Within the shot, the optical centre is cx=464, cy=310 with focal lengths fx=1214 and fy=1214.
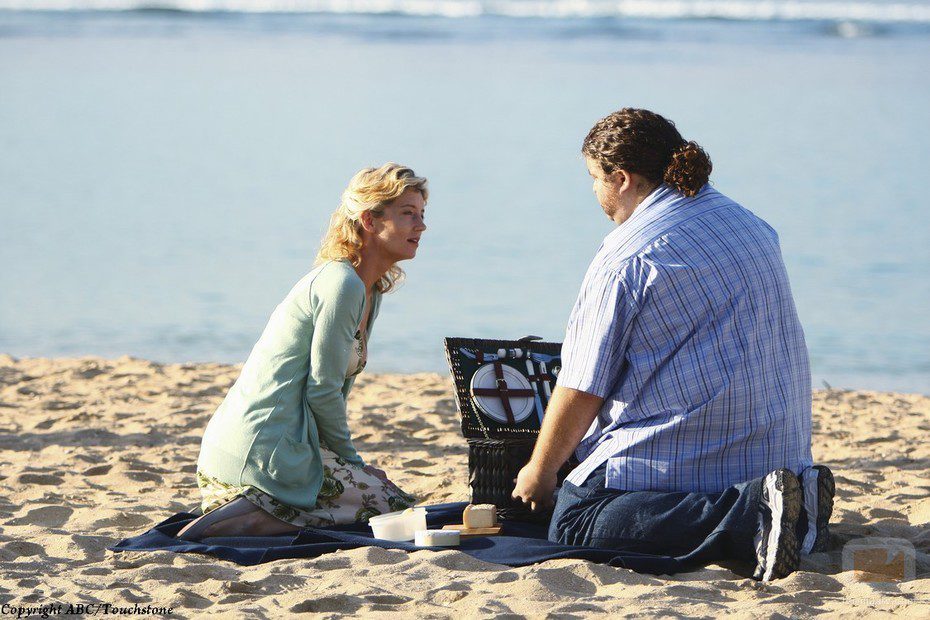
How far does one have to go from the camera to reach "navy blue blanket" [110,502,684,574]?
12.3 ft

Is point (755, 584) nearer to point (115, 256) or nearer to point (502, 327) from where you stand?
point (502, 327)

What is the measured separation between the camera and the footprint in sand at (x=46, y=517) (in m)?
4.57

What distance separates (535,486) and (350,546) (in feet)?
2.14

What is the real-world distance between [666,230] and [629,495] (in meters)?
0.83

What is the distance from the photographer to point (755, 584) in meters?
3.56

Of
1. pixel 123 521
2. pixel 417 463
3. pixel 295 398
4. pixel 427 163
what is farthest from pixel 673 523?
pixel 427 163

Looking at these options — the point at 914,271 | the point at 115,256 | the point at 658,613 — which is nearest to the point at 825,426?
the point at 658,613

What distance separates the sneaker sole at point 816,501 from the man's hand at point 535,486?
0.79m

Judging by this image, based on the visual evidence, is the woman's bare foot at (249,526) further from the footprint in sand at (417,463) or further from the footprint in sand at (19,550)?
the footprint in sand at (417,463)

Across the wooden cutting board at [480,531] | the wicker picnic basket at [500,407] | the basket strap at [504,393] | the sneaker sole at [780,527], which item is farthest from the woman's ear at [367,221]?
the sneaker sole at [780,527]

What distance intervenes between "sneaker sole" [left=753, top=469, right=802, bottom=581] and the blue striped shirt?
0.23m

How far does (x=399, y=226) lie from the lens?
14.4 feet

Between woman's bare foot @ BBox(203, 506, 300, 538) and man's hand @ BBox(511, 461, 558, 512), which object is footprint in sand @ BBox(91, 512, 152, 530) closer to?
woman's bare foot @ BBox(203, 506, 300, 538)

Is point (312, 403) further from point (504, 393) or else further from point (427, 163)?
point (427, 163)
